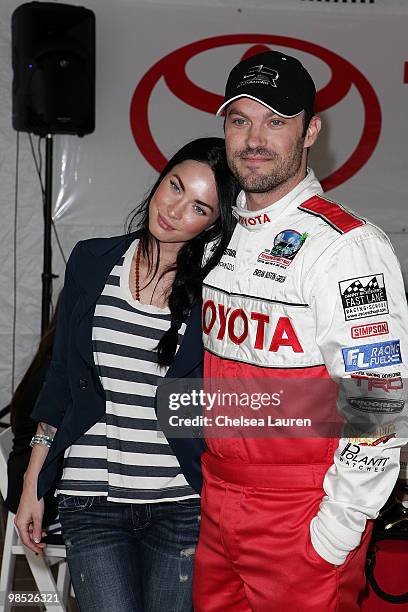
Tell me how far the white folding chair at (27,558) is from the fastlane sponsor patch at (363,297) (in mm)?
1364

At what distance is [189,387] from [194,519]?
0.98 feet

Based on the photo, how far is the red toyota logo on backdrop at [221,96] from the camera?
4.60m

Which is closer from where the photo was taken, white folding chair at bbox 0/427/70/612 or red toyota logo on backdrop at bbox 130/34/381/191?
white folding chair at bbox 0/427/70/612

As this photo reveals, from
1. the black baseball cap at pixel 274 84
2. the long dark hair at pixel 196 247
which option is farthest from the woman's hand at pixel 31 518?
the black baseball cap at pixel 274 84

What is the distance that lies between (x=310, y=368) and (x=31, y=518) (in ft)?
2.59

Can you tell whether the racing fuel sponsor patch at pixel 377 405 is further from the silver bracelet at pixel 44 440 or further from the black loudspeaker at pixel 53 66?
the black loudspeaker at pixel 53 66

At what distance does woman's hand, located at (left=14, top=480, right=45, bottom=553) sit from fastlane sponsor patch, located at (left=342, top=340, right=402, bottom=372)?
0.84 meters

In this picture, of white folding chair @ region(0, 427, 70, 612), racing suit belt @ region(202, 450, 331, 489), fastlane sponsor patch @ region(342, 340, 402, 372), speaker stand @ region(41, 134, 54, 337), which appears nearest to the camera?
fastlane sponsor patch @ region(342, 340, 402, 372)

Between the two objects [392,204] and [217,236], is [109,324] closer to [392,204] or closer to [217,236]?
[217,236]

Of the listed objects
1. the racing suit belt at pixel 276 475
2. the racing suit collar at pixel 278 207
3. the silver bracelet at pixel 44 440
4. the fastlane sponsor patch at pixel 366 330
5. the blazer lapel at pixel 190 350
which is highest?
the racing suit collar at pixel 278 207

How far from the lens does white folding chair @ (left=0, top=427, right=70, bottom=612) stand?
97.1 inches

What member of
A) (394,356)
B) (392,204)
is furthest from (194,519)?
(392,204)

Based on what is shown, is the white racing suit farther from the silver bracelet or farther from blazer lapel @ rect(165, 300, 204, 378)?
the silver bracelet

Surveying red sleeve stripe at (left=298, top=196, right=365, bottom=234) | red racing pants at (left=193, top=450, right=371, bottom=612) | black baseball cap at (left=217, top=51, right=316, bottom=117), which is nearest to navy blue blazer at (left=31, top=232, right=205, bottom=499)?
red racing pants at (left=193, top=450, right=371, bottom=612)
